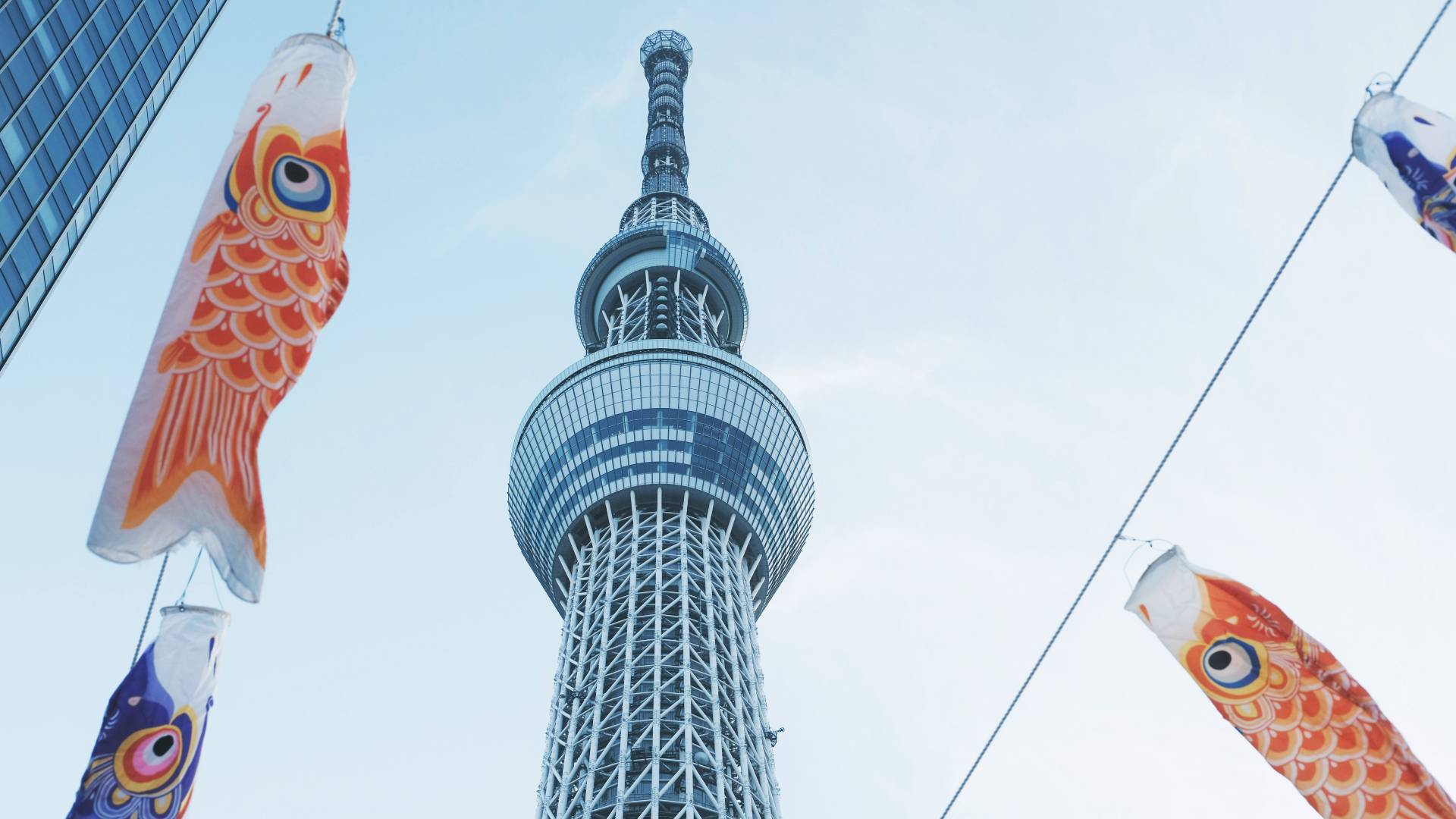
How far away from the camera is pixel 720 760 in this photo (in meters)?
73.9

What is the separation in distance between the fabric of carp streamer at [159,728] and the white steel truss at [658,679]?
177ft

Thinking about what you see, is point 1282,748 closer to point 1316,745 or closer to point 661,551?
point 1316,745

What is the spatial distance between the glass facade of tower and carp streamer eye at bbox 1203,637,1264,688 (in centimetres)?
5543

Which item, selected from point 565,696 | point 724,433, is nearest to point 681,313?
point 724,433

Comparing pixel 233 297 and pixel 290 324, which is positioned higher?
pixel 233 297

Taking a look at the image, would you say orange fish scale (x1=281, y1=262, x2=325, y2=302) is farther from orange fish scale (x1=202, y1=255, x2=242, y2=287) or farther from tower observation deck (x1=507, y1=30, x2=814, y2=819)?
tower observation deck (x1=507, y1=30, x2=814, y2=819)

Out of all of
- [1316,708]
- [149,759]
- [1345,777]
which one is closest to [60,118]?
[149,759]

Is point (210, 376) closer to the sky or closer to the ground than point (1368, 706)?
closer to the sky

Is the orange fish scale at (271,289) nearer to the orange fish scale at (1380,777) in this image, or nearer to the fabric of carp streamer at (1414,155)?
the fabric of carp streamer at (1414,155)

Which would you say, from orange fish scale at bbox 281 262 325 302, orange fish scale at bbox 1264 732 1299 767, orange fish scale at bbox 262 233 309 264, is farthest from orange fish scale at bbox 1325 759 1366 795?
orange fish scale at bbox 262 233 309 264

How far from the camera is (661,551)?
87.9 meters

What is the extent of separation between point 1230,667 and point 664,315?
285ft

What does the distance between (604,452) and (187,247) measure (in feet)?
239

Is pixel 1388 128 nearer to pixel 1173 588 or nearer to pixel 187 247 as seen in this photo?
pixel 1173 588
